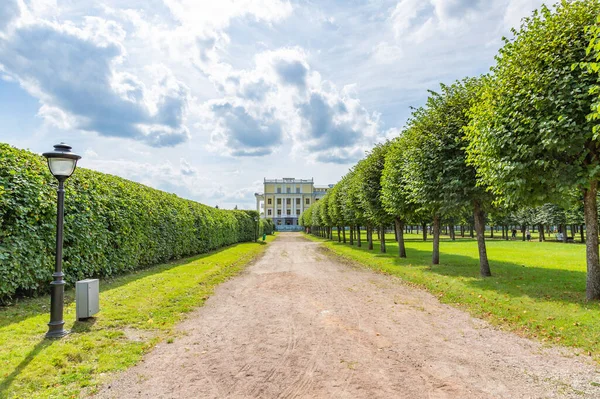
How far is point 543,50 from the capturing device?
28.5ft

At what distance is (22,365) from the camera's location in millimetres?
4816

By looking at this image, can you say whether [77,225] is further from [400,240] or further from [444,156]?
[400,240]

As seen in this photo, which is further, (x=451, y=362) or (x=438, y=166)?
(x=438, y=166)

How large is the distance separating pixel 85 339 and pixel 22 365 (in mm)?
1143

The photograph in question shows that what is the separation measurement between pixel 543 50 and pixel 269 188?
118 m

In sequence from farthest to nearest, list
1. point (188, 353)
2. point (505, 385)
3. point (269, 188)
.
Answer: point (269, 188) → point (188, 353) → point (505, 385)

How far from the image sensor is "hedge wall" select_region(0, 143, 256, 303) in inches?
297

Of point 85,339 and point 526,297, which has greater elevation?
point 85,339

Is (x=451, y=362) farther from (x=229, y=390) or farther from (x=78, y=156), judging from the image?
(x=78, y=156)

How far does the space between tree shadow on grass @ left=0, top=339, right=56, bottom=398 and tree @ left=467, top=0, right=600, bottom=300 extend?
10.5m

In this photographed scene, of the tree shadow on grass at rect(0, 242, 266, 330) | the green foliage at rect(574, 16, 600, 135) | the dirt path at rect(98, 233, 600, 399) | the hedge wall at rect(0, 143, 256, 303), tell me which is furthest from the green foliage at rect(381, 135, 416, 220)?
the tree shadow on grass at rect(0, 242, 266, 330)

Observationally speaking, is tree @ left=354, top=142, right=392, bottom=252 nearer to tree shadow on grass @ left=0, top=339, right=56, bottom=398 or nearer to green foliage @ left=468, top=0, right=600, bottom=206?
green foliage @ left=468, top=0, right=600, bottom=206

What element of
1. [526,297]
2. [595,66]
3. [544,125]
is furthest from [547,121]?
[526,297]

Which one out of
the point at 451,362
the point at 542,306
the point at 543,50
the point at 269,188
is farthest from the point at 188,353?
the point at 269,188
